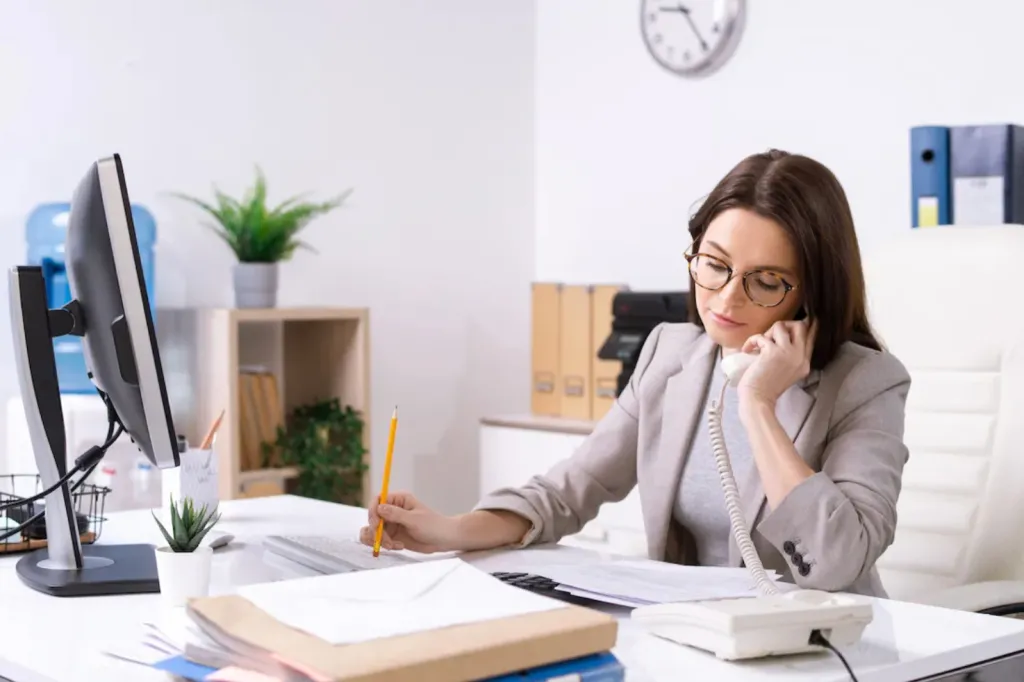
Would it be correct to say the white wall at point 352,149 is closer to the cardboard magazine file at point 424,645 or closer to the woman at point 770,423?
the woman at point 770,423

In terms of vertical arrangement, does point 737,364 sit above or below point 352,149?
below

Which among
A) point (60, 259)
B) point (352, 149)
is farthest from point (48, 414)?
point (352, 149)

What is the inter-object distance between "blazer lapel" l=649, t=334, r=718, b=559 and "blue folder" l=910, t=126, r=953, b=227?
1423mm

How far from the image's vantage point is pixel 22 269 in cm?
157

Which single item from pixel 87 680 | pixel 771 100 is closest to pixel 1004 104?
pixel 771 100

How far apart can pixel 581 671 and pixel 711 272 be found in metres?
0.86

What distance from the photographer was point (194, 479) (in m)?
1.82

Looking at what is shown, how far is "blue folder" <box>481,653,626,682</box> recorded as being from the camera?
3.21ft

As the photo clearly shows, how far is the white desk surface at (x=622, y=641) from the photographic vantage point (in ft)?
3.67

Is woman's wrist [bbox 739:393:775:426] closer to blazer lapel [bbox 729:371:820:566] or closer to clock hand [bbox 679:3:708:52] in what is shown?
blazer lapel [bbox 729:371:820:566]

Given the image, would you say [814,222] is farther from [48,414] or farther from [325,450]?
[325,450]

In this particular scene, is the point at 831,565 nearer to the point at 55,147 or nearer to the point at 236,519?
the point at 236,519

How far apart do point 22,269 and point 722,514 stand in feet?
3.25

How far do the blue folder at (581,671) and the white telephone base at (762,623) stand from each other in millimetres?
143
